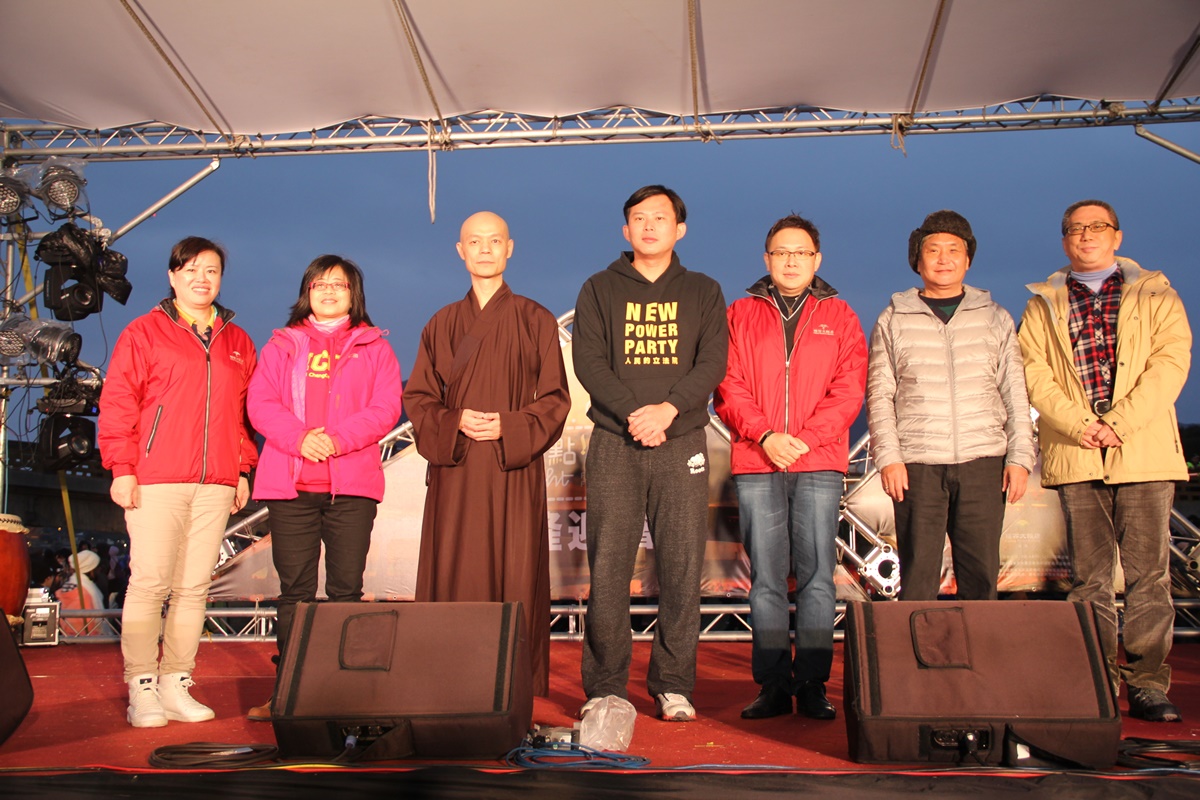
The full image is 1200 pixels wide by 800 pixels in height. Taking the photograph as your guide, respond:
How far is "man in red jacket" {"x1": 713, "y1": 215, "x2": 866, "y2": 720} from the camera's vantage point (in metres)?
3.55

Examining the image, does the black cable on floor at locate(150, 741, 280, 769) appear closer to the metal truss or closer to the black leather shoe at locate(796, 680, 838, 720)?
the black leather shoe at locate(796, 680, 838, 720)

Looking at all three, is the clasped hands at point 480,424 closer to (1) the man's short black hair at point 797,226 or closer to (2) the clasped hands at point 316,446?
(2) the clasped hands at point 316,446

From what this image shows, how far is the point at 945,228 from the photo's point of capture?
377 centimetres

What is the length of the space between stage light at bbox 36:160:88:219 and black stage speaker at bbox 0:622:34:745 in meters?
3.94

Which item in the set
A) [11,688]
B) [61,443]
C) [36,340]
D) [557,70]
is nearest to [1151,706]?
[11,688]

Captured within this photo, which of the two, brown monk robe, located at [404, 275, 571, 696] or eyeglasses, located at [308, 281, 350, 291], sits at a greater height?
eyeglasses, located at [308, 281, 350, 291]

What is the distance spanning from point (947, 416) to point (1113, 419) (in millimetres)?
582

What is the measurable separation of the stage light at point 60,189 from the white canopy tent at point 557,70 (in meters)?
0.23

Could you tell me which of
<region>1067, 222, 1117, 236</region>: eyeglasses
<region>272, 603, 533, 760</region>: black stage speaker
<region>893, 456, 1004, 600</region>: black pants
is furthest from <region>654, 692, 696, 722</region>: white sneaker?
<region>1067, 222, 1117, 236</region>: eyeglasses

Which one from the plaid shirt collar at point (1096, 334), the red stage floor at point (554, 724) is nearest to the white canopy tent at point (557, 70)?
the plaid shirt collar at point (1096, 334)

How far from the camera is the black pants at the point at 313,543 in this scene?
368 cm

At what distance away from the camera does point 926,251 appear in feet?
12.5

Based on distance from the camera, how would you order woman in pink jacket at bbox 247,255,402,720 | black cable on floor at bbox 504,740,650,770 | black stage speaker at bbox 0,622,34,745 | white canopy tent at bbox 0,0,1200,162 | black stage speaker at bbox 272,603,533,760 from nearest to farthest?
black cable on floor at bbox 504,740,650,770 → black stage speaker at bbox 272,603,533,760 → black stage speaker at bbox 0,622,34,745 → woman in pink jacket at bbox 247,255,402,720 → white canopy tent at bbox 0,0,1200,162

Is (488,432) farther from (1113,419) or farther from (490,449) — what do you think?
(1113,419)
